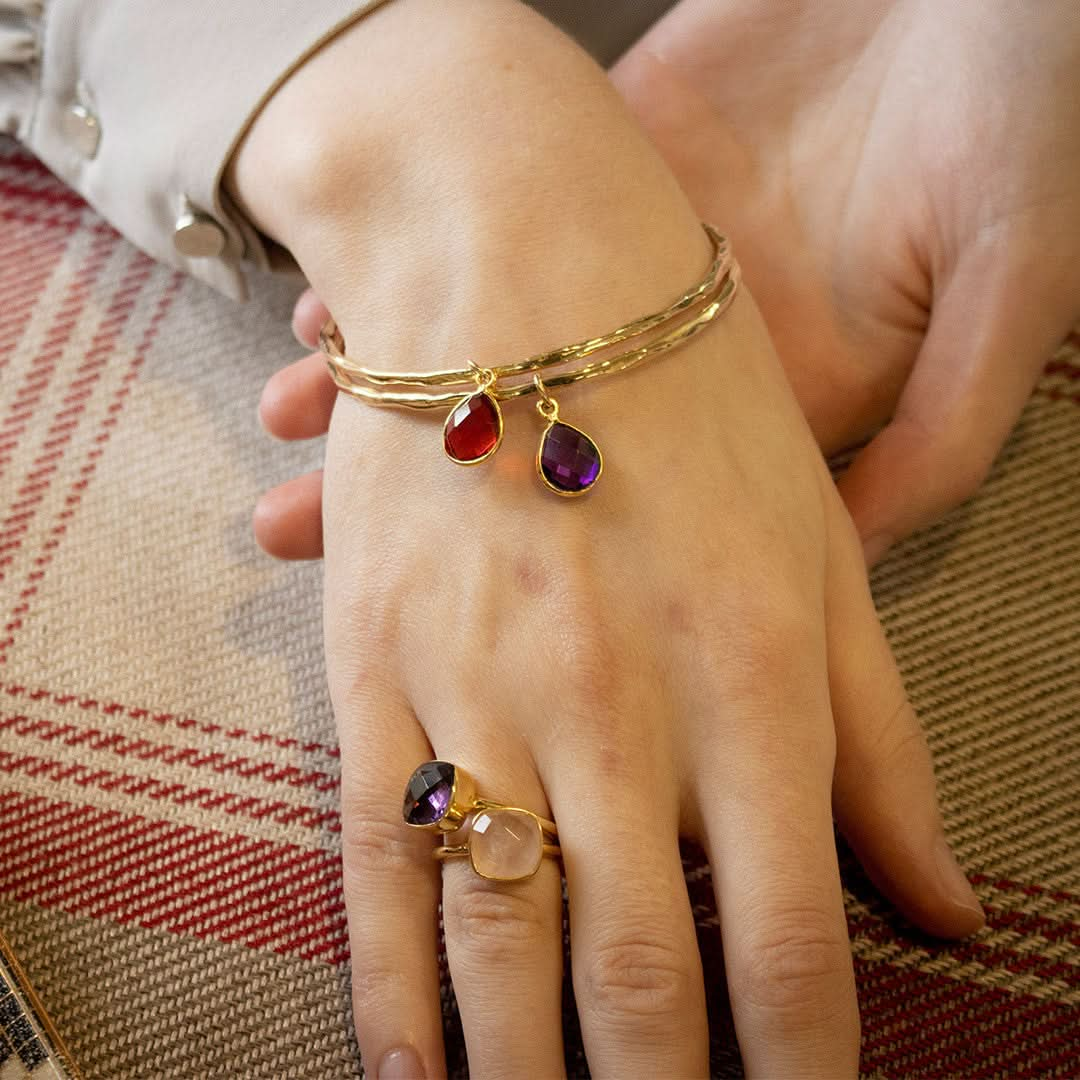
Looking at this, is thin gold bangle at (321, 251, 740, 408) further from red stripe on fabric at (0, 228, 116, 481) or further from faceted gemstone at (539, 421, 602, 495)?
red stripe on fabric at (0, 228, 116, 481)

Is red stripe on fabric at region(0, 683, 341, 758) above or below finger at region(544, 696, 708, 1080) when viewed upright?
below

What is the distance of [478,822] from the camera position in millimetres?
522

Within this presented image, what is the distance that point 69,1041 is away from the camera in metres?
0.52

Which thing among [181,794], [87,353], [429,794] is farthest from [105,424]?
[429,794]

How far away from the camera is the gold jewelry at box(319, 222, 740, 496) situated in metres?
0.54

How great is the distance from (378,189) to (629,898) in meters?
0.46

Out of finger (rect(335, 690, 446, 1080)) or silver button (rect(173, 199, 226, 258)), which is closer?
finger (rect(335, 690, 446, 1080))

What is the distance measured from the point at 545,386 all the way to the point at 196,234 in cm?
33

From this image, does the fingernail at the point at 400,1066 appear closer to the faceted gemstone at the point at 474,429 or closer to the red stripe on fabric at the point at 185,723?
the red stripe on fabric at the point at 185,723

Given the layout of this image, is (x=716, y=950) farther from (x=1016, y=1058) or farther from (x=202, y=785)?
(x=202, y=785)

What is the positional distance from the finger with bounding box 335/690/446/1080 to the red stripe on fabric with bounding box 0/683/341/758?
0.12ft

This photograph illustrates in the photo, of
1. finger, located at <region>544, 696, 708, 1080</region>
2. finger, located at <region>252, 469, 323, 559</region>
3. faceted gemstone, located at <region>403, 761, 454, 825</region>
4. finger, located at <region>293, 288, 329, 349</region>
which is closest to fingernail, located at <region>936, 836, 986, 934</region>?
finger, located at <region>544, 696, 708, 1080</region>

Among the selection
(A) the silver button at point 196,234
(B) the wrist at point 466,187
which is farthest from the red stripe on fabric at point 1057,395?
(A) the silver button at point 196,234

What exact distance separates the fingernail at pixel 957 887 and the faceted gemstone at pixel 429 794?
0.28 meters
